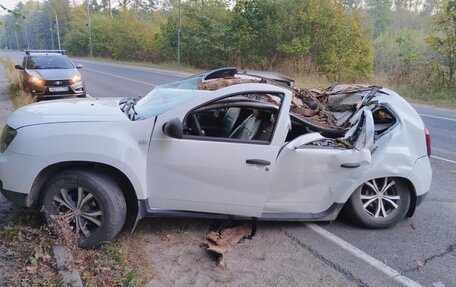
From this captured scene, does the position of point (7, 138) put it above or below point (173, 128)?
below

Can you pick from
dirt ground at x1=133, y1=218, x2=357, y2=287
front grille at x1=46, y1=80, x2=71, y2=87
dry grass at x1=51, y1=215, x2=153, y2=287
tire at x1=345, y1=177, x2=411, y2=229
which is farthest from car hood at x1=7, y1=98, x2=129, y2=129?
front grille at x1=46, y1=80, x2=71, y2=87

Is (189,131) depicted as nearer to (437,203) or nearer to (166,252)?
(166,252)

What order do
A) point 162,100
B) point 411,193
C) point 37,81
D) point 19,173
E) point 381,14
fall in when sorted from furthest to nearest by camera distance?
point 381,14 < point 37,81 < point 411,193 < point 162,100 < point 19,173

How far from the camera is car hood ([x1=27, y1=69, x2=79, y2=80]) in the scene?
10452 mm

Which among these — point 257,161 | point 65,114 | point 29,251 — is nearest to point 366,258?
point 257,161

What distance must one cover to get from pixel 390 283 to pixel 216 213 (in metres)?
1.63

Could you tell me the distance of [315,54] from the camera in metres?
23.9

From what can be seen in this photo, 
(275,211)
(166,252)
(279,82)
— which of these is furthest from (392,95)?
(166,252)

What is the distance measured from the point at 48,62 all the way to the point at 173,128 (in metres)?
9.93

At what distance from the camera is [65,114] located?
364 cm

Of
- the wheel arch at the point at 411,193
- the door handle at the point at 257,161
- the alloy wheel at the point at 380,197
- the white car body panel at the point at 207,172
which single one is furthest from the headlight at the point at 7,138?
the alloy wheel at the point at 380,197

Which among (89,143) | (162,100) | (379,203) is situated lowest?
(379,203)

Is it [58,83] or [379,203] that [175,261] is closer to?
[379,203]

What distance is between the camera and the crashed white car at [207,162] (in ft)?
11.0
